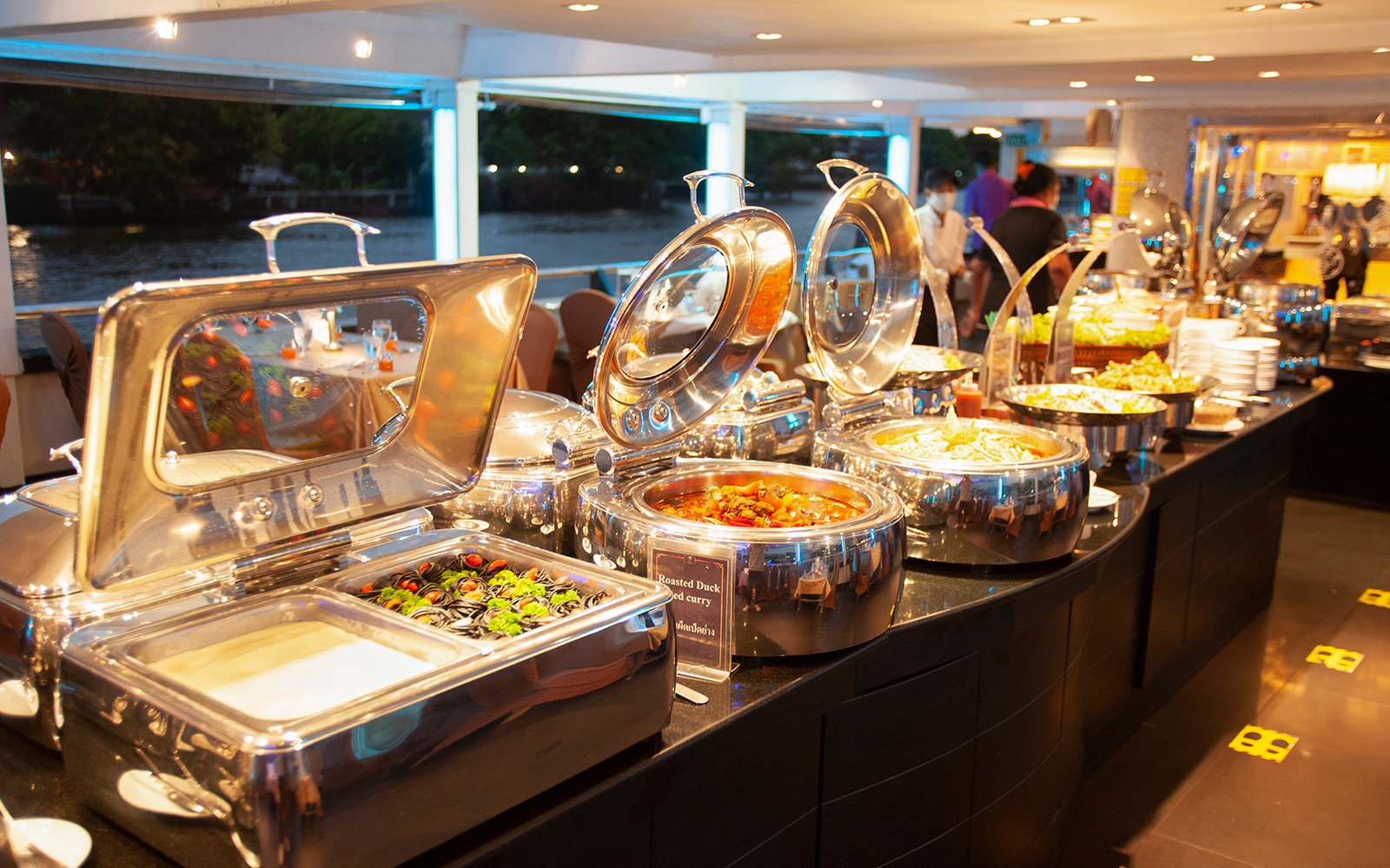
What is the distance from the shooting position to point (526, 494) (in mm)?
A: 1758

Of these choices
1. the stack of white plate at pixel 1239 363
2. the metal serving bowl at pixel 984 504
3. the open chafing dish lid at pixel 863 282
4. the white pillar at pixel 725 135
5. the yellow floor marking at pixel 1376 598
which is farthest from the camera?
the white pillar at pixel 725 135

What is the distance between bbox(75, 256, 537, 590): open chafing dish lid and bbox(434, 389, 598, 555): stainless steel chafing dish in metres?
0.22

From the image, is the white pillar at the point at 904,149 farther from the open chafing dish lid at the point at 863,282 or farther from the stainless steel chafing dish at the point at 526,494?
the stainless steel chafing dish at the point at 526,494

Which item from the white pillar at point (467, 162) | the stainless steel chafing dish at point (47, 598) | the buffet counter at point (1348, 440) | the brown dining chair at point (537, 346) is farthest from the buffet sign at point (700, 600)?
the white pillar at point (467, 162)

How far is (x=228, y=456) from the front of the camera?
1.21 m

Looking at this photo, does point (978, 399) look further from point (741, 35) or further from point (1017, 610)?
point (741, 35)

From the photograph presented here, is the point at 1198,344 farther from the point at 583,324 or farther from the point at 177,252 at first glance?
the point at 177,252

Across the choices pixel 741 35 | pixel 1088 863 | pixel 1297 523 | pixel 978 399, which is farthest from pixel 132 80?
pixel 1297 523

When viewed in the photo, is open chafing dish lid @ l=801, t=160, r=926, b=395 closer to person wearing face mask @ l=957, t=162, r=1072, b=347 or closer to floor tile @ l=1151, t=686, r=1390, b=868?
floor tile @ l=1151, t=686, r=1390, b=868

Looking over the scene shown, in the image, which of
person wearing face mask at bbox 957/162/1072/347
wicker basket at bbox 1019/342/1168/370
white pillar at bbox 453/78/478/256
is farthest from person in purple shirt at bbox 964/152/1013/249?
wicker basket at bbox 1019/342/1168/370

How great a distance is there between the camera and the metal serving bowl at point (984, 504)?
1938mm

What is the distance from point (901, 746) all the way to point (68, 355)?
157 inches

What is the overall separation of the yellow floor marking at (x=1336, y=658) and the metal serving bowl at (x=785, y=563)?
2644mm

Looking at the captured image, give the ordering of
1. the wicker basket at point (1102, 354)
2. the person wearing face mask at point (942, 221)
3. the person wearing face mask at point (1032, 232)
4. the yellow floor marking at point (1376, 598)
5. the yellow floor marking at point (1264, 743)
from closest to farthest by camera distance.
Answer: the yellow floor marking at point (1264, 743) → the wicker basket at point (1102, 354) → the yellow floor marking at point (1376, 598) → the person wearing face mask at point (1032, 232) → the person wearing face mask at point (942, 221)
